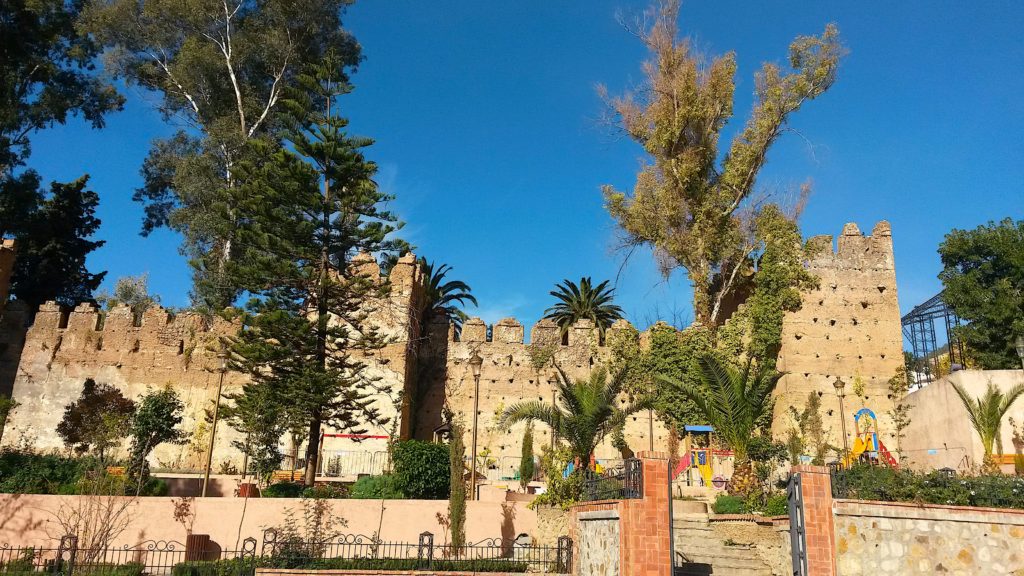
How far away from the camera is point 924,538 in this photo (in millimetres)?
9211

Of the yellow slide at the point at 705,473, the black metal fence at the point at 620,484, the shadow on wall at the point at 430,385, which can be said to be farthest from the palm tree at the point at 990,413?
the shadow on wall at the point at 430,385

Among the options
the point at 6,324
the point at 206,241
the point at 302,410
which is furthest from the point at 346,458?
the point at 6,324

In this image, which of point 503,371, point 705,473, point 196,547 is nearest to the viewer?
point 196,547

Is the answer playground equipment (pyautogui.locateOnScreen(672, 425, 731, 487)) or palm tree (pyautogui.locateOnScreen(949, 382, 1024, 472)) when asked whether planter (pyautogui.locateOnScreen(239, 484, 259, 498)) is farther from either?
palm tree (pyautogui.locateOnScreen(949, 382, 1024, 472))

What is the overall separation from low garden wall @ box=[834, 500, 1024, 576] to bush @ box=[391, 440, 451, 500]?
23.9 ft

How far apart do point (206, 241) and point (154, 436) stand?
10.4 m

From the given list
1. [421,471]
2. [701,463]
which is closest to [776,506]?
[701,463]

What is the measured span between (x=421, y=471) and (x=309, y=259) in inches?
228

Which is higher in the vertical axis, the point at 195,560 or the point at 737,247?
the point at 737,247

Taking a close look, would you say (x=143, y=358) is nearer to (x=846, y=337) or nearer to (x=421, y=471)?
(x=421, y=471)

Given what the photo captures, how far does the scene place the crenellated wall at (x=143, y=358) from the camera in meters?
19.8

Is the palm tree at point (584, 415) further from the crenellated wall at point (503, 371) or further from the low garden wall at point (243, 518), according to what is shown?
the crenellated wall at point (503, 371)

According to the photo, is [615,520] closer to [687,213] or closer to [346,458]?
[346,458]

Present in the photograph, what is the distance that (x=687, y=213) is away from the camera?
21.3m
